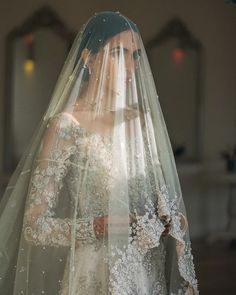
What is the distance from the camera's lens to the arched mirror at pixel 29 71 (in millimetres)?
3375

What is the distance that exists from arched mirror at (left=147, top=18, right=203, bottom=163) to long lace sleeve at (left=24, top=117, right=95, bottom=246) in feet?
9.53

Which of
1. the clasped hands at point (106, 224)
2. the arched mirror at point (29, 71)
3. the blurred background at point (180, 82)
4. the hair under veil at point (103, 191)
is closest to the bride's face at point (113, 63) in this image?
the hair under veil at point (103, 191)

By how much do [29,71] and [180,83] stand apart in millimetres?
1250

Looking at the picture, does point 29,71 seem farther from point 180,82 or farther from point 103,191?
point 103,191

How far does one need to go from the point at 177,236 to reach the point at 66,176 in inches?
10.5

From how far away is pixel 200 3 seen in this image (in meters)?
3.98

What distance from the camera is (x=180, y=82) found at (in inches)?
155

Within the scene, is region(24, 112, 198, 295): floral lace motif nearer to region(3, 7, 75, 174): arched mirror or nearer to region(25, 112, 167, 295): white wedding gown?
region(25, 112, 167, 295): white wedding gown

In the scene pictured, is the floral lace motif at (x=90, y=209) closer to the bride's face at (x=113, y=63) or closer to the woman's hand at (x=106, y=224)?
the woman's hand at (x=106, y=224)

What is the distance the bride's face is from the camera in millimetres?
1018

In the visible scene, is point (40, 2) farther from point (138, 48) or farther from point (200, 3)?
point (138, 48)

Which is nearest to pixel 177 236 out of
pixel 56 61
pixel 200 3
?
pixel 56 61

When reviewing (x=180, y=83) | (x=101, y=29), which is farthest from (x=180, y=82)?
(x=101, y=29)

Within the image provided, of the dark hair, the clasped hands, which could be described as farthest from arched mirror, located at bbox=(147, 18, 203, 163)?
the clasped hands
